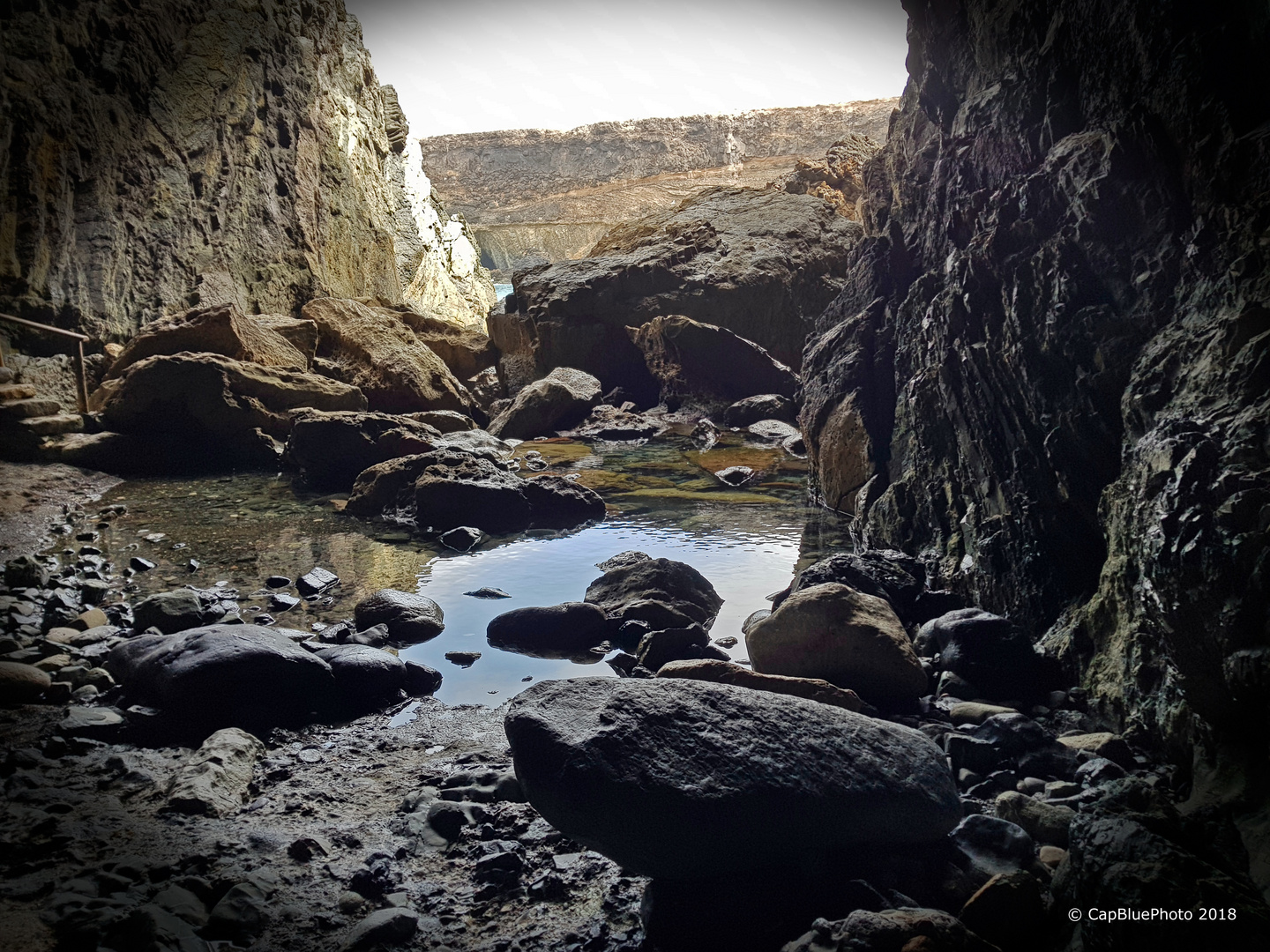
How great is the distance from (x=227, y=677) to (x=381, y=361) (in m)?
8.47

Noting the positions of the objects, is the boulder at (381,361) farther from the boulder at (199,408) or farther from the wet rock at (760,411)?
the wet rock at (760,411)

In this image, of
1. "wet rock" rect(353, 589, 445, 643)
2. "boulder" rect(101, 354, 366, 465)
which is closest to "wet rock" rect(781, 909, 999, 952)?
"wet rock" rect(353, 589, 445, 643)

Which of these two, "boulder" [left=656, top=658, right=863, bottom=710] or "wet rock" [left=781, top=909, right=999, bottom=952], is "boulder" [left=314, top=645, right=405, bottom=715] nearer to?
"boulder" [left=656, top=658, right=863, bottom=710]

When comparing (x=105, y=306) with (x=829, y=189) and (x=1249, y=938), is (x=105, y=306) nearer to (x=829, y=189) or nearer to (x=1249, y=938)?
(x=1249, y=938)

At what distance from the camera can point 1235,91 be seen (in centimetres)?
278

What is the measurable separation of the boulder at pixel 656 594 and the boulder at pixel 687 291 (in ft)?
30.6

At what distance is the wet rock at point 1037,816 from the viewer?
209 cm

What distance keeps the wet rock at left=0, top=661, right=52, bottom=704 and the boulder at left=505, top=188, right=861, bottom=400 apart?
10973 millimetres

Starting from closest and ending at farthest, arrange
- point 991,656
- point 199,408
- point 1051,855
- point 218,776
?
point 1051,855 → point 218,776 → point 991,656 → point 199,408

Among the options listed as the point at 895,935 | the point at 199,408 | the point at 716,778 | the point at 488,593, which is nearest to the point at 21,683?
the point at 488,593

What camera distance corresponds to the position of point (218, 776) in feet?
8.20

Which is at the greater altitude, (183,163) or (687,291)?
(183,163)

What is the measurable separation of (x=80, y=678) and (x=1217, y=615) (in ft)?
11.8

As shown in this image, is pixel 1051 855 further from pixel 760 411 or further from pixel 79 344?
pixel 760 411
